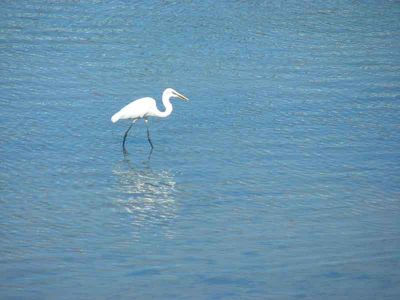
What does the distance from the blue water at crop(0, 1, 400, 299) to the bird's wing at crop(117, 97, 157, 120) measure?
1.89 ft

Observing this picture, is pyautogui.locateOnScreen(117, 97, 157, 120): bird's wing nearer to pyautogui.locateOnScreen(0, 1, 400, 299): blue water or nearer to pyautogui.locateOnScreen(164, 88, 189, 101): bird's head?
pyautogui.locateOnScreen(0, 1, 400, 299): blue water

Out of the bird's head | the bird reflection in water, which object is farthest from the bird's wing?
the bird reflection in water

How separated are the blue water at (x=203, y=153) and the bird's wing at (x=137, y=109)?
1.89ft

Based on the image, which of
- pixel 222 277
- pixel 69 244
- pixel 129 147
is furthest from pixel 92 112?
pixel 222 277

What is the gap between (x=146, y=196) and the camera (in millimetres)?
16172

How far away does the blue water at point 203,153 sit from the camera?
13195mm

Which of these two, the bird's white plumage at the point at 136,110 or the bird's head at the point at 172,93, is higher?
the bird's head at the point at 172,93

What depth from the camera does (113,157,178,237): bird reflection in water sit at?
587 inches

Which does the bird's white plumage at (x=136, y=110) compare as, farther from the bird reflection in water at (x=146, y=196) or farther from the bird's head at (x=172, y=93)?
the bird reflection in water at (x=146, y=196)

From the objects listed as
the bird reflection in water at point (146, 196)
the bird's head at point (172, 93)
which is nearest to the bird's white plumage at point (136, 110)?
the bird's head at point (172, 93)

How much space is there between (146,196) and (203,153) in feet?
8.32

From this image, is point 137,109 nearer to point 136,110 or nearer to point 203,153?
point 136,110

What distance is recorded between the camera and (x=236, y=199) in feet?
52.4

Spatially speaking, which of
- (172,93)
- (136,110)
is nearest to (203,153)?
(136,110)
